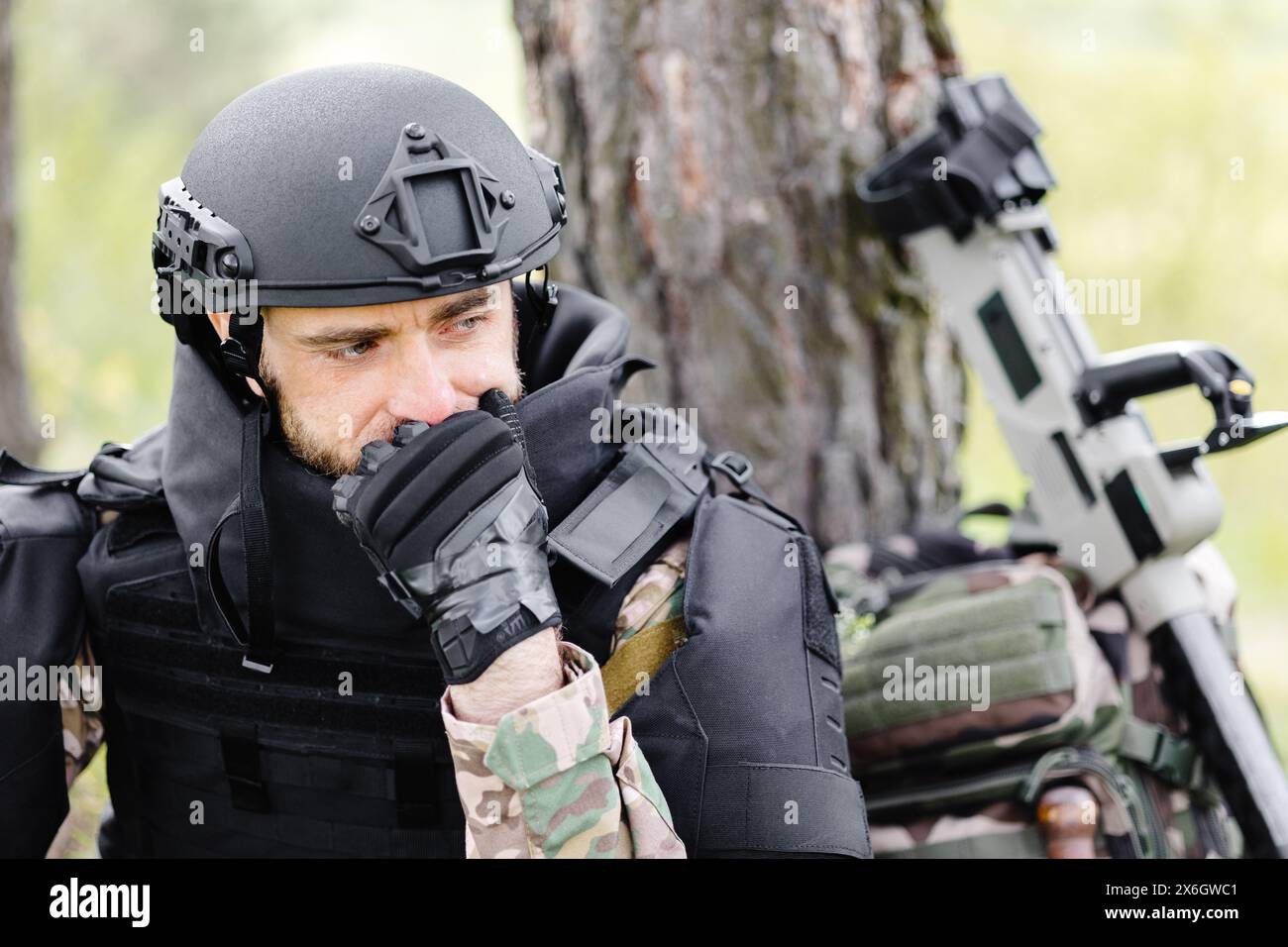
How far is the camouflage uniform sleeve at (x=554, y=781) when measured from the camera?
1916mm

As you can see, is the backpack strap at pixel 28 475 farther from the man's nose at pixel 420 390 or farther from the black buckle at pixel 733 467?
the black buckle at pixel 733 467

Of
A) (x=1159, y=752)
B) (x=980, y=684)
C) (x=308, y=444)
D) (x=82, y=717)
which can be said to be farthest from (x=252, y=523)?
(x=1159, y=752)

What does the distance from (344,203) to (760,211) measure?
60.1 inches

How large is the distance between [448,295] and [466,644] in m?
0.62

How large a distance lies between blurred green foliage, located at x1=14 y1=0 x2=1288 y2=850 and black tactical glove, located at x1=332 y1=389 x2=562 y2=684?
557 centimetres

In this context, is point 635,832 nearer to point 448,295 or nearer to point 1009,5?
point 448,295

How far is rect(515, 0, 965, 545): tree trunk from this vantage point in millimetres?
3322

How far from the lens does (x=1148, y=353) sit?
2922 millimetres

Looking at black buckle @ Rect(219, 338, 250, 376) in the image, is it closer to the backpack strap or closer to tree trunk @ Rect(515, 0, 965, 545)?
the backpack strap

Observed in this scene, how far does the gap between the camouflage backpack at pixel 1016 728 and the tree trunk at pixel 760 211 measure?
27.9 inches

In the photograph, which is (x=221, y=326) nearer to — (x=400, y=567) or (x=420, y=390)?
(x=420, y=390)

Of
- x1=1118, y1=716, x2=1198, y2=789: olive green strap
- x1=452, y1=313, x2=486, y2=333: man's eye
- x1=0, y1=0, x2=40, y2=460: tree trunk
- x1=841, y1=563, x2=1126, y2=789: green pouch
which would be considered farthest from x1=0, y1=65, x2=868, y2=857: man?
x1=0, y1=0, x2=40, y2=460: tree trunk

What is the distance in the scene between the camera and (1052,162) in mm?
9062
